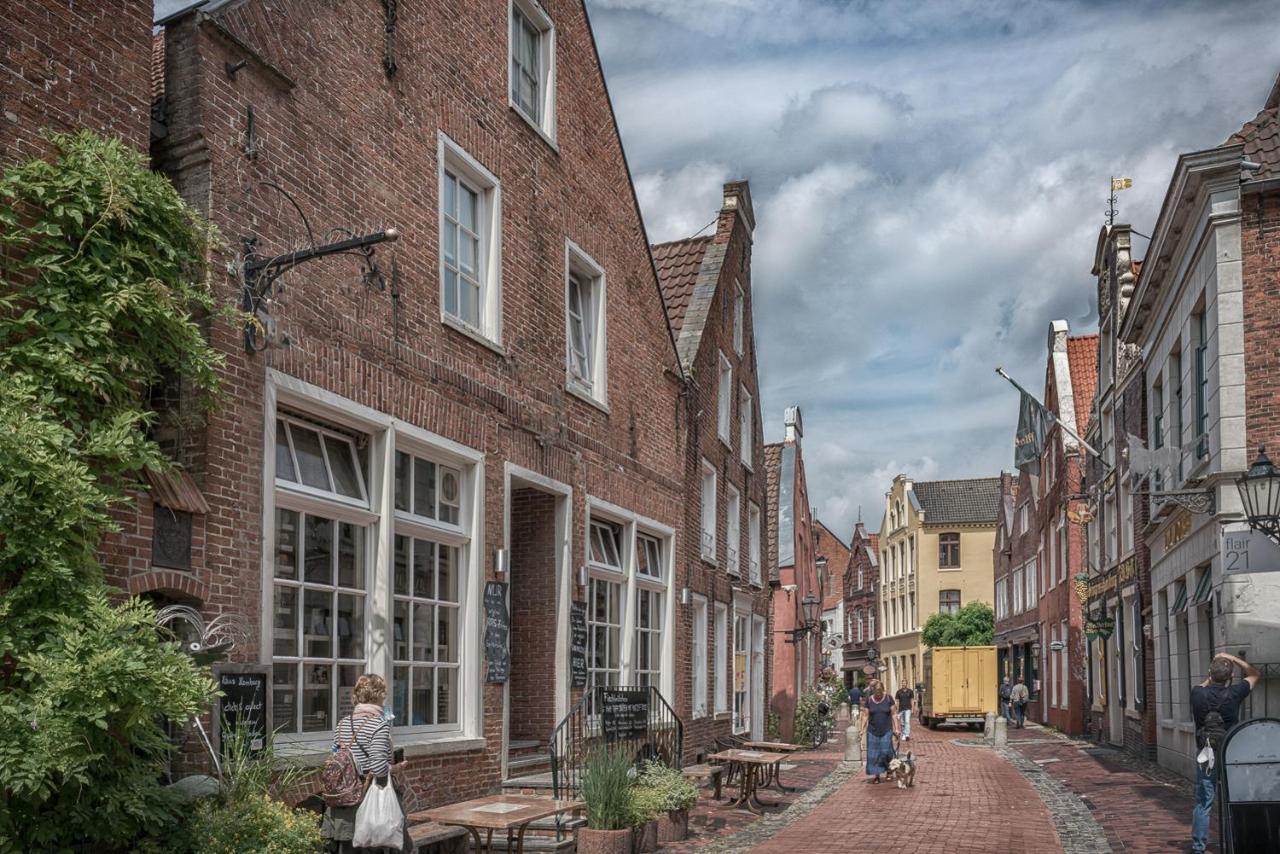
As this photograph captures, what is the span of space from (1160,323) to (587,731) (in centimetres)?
1156

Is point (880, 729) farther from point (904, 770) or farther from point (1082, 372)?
point (1082, 372)

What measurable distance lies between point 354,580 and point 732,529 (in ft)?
45.1

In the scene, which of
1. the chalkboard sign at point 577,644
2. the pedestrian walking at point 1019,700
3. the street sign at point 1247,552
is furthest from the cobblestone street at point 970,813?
the pedestrian walking at point 1019,700

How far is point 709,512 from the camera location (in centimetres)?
2095

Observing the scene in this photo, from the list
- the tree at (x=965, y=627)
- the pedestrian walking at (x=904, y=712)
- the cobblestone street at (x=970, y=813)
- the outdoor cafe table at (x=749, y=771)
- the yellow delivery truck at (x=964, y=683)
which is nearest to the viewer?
the cobblestone street at (x=970, y=813)

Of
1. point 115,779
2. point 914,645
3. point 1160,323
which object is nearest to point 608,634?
point 115,779

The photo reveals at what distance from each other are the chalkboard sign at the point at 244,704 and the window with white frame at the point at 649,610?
8.18 meters

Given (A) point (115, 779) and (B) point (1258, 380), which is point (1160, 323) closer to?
(B) point (1258, 380)

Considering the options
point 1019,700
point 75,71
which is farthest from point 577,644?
point 1019,700

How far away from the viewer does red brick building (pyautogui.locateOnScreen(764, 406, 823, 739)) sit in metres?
33.7

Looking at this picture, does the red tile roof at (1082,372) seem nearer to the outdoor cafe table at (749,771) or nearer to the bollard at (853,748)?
the bollard at (853,748)

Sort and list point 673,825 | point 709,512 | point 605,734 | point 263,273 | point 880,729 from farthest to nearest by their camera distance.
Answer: point 709,512, point 880,729, point 605,734, point 673,825, point 263,273

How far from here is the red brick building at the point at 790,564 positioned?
3372 centimetres

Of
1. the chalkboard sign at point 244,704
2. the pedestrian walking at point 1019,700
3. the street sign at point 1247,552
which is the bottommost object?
the pedestrian walking at point 1019,700
